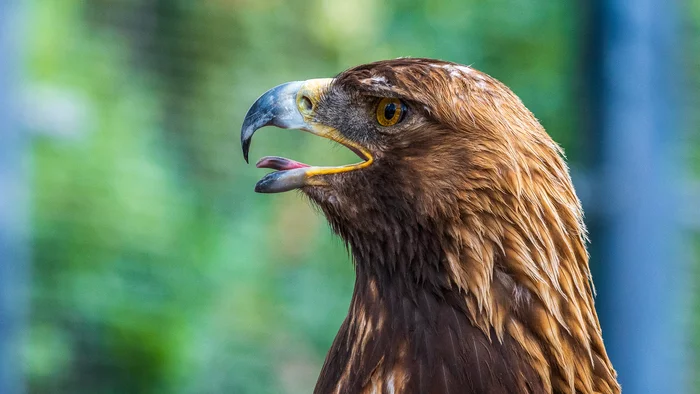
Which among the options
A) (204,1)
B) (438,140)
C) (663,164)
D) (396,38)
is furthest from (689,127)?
(204,1)

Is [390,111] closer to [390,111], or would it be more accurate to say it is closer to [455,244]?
[390,111]

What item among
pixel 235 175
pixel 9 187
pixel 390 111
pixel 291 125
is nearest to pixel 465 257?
pixel 390 111

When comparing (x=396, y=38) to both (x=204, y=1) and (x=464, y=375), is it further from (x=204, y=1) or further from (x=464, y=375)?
(x=464, y=375)

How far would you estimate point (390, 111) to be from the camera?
191cm

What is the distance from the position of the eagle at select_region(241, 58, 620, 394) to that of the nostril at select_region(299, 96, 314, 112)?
105 mm

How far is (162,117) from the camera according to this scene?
4449 mm

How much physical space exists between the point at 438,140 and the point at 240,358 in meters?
2.76

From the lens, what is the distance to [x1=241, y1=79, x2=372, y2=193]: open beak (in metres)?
1.90

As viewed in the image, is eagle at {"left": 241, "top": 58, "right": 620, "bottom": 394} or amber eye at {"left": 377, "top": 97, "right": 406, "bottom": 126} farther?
amber eye at {"left": 377, "top": 97, "right": 406, "bottom": 126}

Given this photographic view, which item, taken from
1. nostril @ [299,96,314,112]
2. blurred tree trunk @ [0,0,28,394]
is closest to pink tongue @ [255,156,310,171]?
nostril @ [299,96,314,112]

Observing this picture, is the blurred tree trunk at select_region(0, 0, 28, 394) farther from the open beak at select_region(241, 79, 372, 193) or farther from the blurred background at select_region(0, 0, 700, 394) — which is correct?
the open beak at select_region(241, 79, 372, 193)

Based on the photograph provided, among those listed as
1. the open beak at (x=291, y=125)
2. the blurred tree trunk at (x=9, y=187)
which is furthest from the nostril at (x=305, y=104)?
the blurred tree trunk at (x=9, y=187)

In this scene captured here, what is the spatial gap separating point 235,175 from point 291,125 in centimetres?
272

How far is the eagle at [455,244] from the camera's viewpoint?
1725 millimetres
